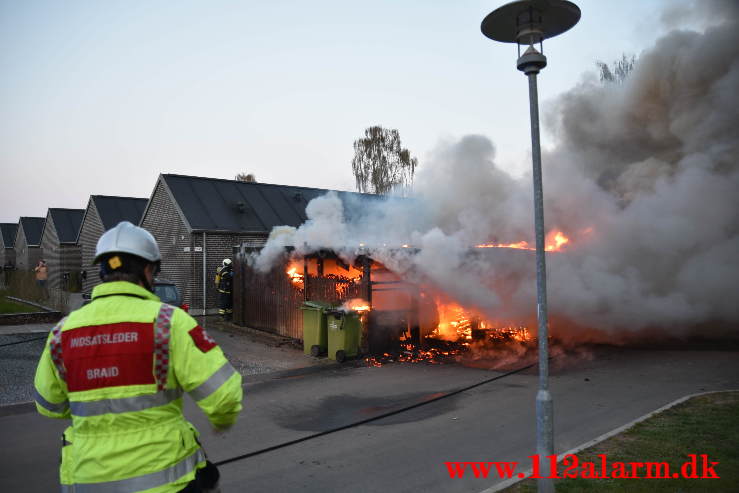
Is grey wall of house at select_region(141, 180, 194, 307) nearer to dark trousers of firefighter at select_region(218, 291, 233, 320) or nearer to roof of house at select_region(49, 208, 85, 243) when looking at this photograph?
dark trousers of firefighter at select_region(218, 291, 233, 320)

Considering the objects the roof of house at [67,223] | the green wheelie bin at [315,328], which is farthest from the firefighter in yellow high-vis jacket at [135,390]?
the roof of house at [67,223]

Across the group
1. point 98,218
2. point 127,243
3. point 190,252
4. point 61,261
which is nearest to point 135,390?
point 127,243

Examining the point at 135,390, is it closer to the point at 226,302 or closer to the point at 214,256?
the point at 226,302

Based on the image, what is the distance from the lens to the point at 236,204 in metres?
20.4

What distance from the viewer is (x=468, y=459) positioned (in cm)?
529

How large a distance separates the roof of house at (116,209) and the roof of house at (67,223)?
6.20 m

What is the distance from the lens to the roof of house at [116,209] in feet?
84.0

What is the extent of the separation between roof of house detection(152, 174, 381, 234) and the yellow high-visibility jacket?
14.7 m

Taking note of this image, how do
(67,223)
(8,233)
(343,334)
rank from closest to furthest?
1. (343,334)
2. (67,223)
3. (8,233)

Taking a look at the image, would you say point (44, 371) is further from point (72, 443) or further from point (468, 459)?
point (468, 459)

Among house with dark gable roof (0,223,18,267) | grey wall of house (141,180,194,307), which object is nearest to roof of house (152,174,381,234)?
grey wall of house (141,180,194,307)

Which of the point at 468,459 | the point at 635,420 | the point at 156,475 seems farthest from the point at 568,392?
the point at 156,475

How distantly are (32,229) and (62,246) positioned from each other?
54.6 feet

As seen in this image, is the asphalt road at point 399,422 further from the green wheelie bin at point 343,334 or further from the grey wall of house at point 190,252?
the grey wall of house at point 190,252
